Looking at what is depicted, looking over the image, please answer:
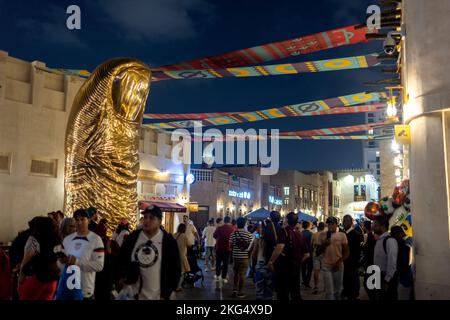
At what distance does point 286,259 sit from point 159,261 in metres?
3.41

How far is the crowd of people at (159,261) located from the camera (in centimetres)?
429

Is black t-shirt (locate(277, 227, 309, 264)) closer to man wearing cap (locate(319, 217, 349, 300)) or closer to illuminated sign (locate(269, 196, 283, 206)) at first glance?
man wearing cap (locate(319, 217, 349, 300))

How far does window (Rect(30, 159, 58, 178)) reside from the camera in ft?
46.8

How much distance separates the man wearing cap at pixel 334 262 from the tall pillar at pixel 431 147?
117 cm

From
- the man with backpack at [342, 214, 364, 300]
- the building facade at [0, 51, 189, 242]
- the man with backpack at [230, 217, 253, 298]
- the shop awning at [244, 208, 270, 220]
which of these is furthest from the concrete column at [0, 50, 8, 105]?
the shop awning at [244, 208, 270, 220]

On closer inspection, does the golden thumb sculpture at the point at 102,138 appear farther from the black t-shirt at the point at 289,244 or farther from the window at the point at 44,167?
the black t-shirt at the point at 289,244

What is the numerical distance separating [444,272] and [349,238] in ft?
6.15

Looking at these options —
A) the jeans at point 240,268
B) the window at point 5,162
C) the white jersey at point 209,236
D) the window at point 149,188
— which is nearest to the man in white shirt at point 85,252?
the jeans at point 240,268

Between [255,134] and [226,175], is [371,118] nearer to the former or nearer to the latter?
[226,175]

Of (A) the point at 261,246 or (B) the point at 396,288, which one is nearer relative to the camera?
(B) the point at 396,288

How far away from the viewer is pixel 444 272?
6914 mm

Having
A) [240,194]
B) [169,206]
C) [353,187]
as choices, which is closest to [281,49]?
[169,206]
